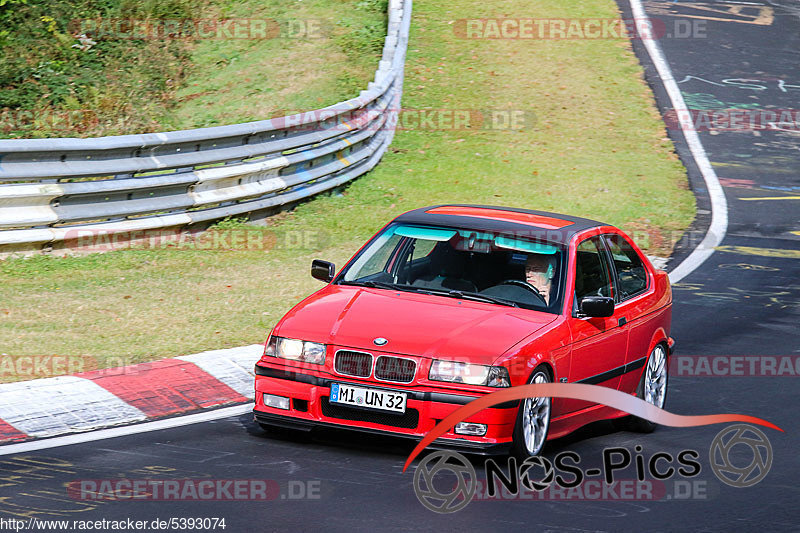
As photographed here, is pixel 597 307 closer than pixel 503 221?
Yes

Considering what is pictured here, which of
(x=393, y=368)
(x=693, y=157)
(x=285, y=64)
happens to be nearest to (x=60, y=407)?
(x=393, y=368)

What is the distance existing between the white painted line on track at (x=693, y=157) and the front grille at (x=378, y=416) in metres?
7.57

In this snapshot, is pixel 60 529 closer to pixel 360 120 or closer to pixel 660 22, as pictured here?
pixel 360 120

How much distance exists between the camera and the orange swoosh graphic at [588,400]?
698cm

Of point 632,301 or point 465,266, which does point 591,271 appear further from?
point 465,266

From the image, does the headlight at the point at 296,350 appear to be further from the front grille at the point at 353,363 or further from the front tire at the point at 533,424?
the front tire at the point at 533,424

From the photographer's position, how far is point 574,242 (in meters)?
8.34

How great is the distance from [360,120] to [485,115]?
5332 millimetres

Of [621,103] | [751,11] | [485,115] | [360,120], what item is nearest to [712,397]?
[360,120]

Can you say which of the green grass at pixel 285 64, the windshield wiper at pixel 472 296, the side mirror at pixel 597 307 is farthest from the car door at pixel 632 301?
the green grass at pixel 285 64

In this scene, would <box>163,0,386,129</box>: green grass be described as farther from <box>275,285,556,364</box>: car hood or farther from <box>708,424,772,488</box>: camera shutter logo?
<box>708,424,772,488</box>: camera shutter logo

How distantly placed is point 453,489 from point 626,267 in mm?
3191

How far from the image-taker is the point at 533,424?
7344 millimetres

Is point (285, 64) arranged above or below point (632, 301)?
above
